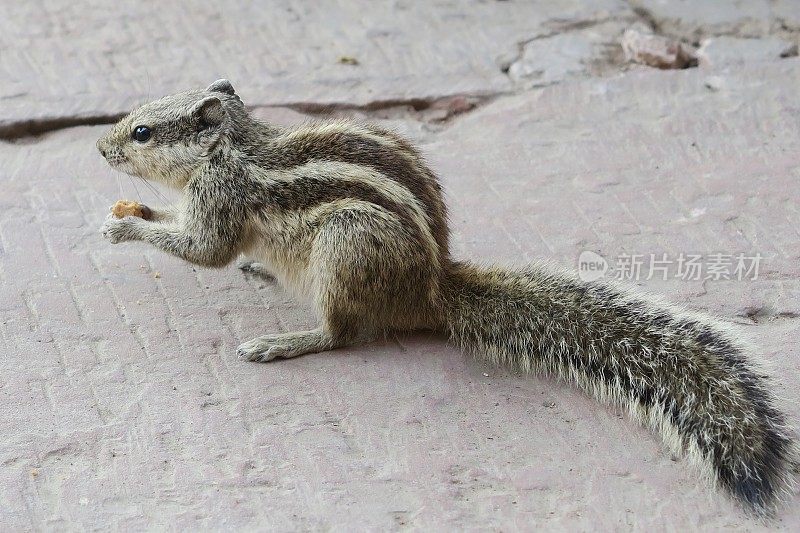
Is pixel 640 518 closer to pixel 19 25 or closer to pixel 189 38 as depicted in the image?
pixel 189 38

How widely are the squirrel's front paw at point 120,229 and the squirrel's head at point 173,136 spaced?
21 cm

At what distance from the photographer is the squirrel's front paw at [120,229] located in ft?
14.3

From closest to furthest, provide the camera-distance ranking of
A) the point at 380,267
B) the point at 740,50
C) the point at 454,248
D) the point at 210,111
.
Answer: the point at 380,267 < the point at 210,111 < the point at 454,248 < the point at 740,50

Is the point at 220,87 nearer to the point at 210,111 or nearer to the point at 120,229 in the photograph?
the point at 210,111

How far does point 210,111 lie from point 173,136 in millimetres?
186

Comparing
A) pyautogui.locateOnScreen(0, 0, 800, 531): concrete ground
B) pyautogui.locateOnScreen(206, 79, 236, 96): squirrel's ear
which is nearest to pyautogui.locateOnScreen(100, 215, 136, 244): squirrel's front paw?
pyautogui.locateOnScreen(0, 0, 800, 531): concrete ground

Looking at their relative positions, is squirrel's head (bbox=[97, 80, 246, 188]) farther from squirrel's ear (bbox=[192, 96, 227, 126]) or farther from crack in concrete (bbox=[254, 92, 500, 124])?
crack in concrete (bbox=[254, 92, 500, 124])

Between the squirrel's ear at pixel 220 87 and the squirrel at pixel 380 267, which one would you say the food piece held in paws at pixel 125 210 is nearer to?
the squirrel at pixel 380 267

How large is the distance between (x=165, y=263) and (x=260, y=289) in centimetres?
46

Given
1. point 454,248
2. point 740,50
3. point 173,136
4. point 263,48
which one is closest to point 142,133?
point 173,136

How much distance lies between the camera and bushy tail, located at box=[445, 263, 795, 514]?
132 inches

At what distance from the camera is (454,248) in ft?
15.9

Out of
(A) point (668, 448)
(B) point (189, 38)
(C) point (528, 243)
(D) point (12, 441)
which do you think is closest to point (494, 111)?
(C) point (528, 243)

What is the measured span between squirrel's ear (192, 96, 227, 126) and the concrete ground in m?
0.72
